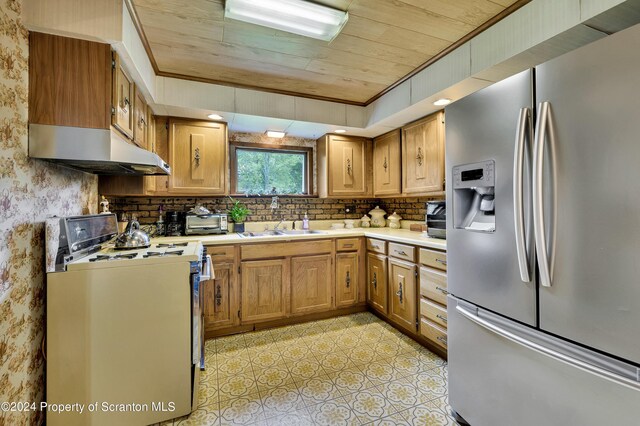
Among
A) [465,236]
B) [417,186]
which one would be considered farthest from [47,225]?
[417,186]

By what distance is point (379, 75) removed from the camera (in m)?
2.40

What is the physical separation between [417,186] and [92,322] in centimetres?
265

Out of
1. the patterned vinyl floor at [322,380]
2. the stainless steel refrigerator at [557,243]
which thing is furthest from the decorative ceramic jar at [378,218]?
the stainless steel refrigerator at [557,243]

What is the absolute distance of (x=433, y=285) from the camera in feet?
7.02

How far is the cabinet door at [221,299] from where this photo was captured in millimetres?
2463

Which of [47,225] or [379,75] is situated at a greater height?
[379,75]

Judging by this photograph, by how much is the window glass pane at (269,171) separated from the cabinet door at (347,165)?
0.46 m

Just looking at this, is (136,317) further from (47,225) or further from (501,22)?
(501,22)

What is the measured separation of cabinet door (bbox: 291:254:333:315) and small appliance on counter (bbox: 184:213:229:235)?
834 millimetres

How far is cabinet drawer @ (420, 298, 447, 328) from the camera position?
81.0 inches

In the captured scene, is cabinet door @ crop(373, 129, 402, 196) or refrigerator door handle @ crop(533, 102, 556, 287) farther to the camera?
cabinet door @ crop(373, 129, 402, 196)

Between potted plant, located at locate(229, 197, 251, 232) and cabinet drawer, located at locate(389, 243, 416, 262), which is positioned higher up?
potted plant, located at locate(229, 197, 251, 232)

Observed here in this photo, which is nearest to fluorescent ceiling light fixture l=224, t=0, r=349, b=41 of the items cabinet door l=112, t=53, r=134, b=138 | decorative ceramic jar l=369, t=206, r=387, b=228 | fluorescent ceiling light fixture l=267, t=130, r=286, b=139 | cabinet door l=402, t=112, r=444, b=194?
cabinet door l=112, t=53, r=134, b=138

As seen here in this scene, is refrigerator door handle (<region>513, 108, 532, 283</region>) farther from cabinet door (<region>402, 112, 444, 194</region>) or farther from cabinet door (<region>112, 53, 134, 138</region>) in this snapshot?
cabinet door (<region>112, 53, 134, 138</region>)
